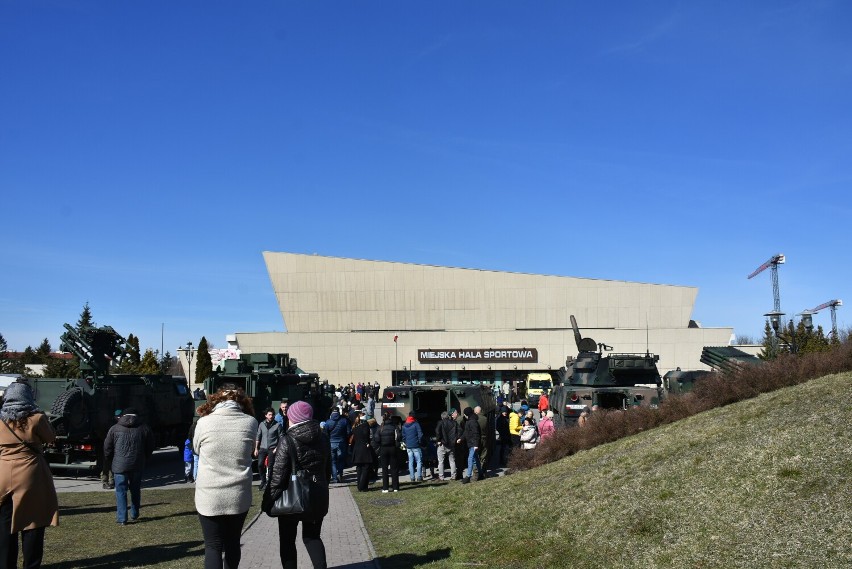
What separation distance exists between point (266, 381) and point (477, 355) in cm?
4312

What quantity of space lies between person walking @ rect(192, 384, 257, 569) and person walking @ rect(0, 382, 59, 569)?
1766 mm

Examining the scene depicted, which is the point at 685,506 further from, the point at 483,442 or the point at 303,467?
the point at 483,442

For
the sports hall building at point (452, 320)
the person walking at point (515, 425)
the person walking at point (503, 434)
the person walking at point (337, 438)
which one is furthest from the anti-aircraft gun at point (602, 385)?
the sports hall building at point (452, 320)

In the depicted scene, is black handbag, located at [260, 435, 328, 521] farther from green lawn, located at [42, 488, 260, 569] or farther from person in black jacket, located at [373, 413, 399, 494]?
person in black jacket, located at [373, 413, 399, 494]

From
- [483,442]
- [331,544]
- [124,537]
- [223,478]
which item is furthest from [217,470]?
[483,442]

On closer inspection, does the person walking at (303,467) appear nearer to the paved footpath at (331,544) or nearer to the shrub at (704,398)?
the paved footpath at (331,544)

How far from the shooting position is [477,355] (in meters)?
67.4

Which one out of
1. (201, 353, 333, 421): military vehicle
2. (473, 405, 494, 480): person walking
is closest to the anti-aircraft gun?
(473, 405, 494, 480): person walking

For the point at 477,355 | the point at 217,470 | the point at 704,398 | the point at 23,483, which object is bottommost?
the point at 23,483

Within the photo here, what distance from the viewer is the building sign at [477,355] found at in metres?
66.7

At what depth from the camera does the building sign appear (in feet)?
219

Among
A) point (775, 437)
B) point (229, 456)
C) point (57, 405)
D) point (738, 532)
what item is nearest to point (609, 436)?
point (775, 437)

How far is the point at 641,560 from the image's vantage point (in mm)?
7145

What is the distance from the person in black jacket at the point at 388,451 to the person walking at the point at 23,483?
9654mm
